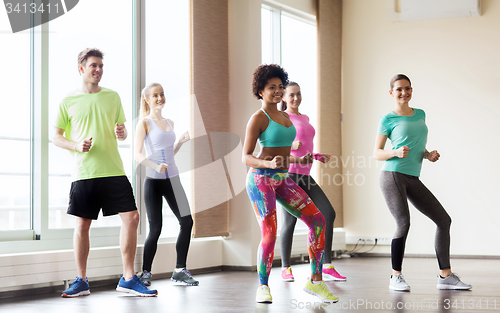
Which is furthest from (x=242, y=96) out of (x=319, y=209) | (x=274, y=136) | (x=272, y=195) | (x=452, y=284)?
(x=452, y=284)

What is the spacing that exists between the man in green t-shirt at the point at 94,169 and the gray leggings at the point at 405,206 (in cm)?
147

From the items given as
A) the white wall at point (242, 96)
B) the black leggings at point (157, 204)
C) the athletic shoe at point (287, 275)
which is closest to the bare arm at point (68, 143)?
the black leggings at point (157, 204)

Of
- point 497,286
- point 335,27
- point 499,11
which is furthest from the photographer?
point 335,27

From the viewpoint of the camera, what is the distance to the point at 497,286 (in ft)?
11.5

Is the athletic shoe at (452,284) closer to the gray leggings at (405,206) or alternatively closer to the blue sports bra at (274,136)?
the gray leggings at (405,206)

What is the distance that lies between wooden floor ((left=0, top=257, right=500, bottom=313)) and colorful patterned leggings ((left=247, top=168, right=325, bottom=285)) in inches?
9.4

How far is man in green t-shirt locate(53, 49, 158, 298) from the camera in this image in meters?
3.22

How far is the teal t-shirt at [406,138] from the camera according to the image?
3324mm

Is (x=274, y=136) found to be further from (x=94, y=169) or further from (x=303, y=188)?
(x=303, y=188)

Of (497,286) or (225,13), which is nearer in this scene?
(497,286)

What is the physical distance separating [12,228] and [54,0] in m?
1.56

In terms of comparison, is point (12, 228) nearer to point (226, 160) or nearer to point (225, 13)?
point (226, 160)

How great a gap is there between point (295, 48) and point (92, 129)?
327cm

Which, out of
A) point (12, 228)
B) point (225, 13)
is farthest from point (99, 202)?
point (225, 13)
